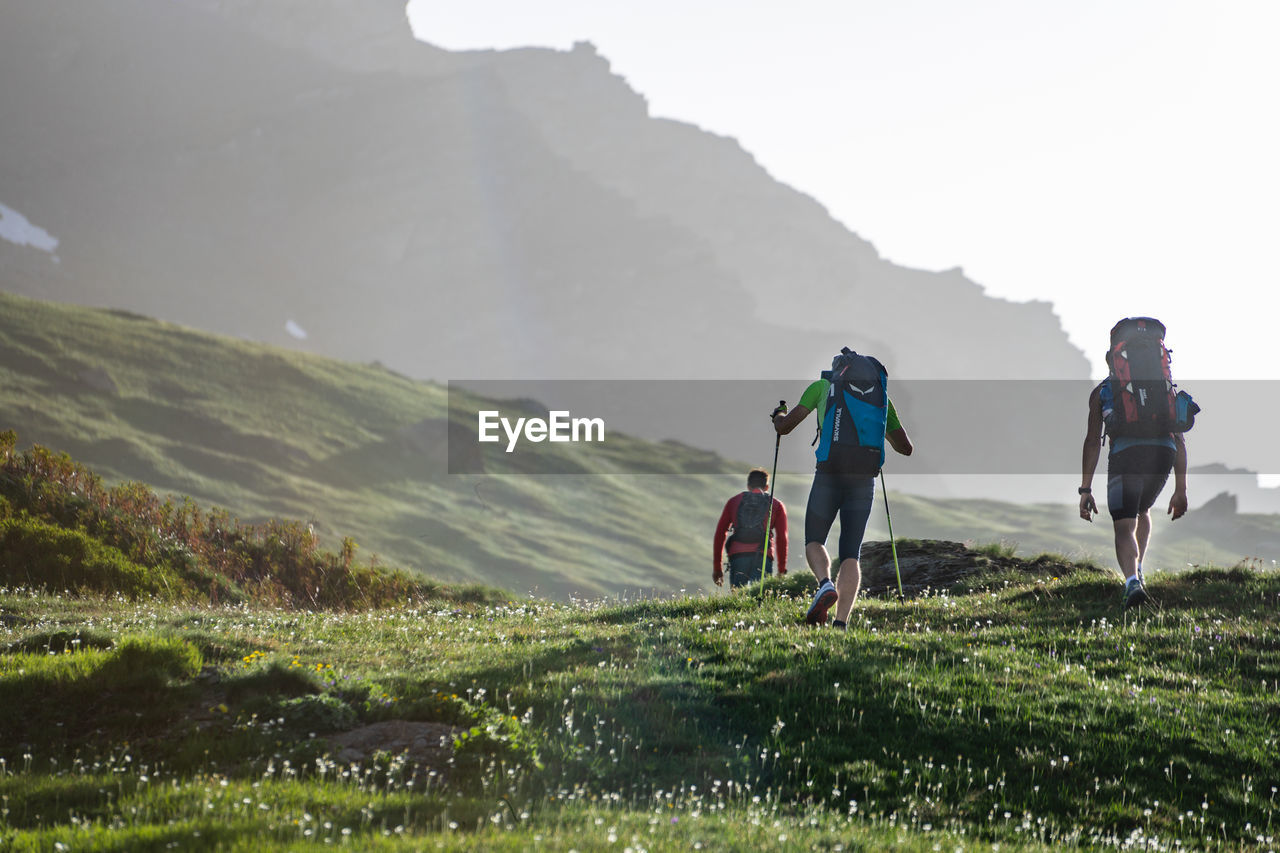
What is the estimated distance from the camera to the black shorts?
442 inches

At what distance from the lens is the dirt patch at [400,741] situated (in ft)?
22.4

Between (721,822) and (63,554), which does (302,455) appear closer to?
(63,554)

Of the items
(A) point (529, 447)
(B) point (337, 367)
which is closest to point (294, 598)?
(A) point (529, 447)

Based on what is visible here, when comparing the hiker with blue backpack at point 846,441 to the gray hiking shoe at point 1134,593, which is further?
the gray hiking shoe at point 1134,593

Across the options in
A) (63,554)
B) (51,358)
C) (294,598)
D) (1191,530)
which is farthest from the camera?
(1191,530)

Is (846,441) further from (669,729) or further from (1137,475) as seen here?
(669,729)

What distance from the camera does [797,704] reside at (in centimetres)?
818

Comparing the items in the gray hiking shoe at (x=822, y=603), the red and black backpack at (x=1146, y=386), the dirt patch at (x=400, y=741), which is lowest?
the dirt patch at (x=400, y=741)

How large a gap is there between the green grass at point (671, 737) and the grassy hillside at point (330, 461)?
104ft

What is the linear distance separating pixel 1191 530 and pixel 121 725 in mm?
146431

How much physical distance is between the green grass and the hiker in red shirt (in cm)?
417

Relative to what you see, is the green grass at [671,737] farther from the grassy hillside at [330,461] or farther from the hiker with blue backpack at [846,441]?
the grassy hillside at [330,461]

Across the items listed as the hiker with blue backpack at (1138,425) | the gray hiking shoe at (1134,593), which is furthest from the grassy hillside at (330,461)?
the hiker with blue backpack at (1138,425)

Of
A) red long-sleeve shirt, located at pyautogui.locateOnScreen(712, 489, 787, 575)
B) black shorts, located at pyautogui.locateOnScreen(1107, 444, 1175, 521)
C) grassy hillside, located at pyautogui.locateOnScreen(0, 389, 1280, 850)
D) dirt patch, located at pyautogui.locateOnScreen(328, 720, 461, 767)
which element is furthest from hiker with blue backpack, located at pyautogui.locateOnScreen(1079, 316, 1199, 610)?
dirt patch, located at pyautogui.locateOnScreen(328, 720, 461, 767)
